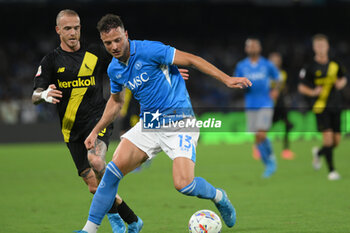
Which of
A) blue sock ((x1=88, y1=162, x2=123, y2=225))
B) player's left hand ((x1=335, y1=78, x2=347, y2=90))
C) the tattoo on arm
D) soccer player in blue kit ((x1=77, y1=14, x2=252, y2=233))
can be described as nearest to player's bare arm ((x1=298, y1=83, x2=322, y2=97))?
player's left hand ((x1=335, y1=78, x2=347, y2=90))

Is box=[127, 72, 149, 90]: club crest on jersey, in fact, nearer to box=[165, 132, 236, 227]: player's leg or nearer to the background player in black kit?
box=[165, 132, 236, 227]: player's leg

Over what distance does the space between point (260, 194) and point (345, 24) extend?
24261 millimetres

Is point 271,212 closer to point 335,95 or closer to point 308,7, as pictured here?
point 335,95

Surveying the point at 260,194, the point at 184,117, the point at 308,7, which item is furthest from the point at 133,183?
the point at 308,7

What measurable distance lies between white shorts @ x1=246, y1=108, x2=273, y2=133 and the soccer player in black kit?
1.05 meters

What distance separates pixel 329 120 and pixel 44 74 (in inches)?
243

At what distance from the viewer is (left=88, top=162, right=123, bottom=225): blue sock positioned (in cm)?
543

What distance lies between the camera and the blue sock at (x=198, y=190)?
5.37 metres

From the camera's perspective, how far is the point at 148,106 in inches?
220

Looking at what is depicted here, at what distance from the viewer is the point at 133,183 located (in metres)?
10.6

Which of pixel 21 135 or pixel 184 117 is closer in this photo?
pixel 184 117

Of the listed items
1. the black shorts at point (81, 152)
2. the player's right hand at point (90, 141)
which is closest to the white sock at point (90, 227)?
the player's right hand at point (90, 141)

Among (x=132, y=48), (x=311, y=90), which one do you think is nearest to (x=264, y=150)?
(x=311, y=90)

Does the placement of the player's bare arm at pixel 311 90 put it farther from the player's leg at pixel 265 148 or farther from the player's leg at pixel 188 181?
the player's leg at pixel 188 181
